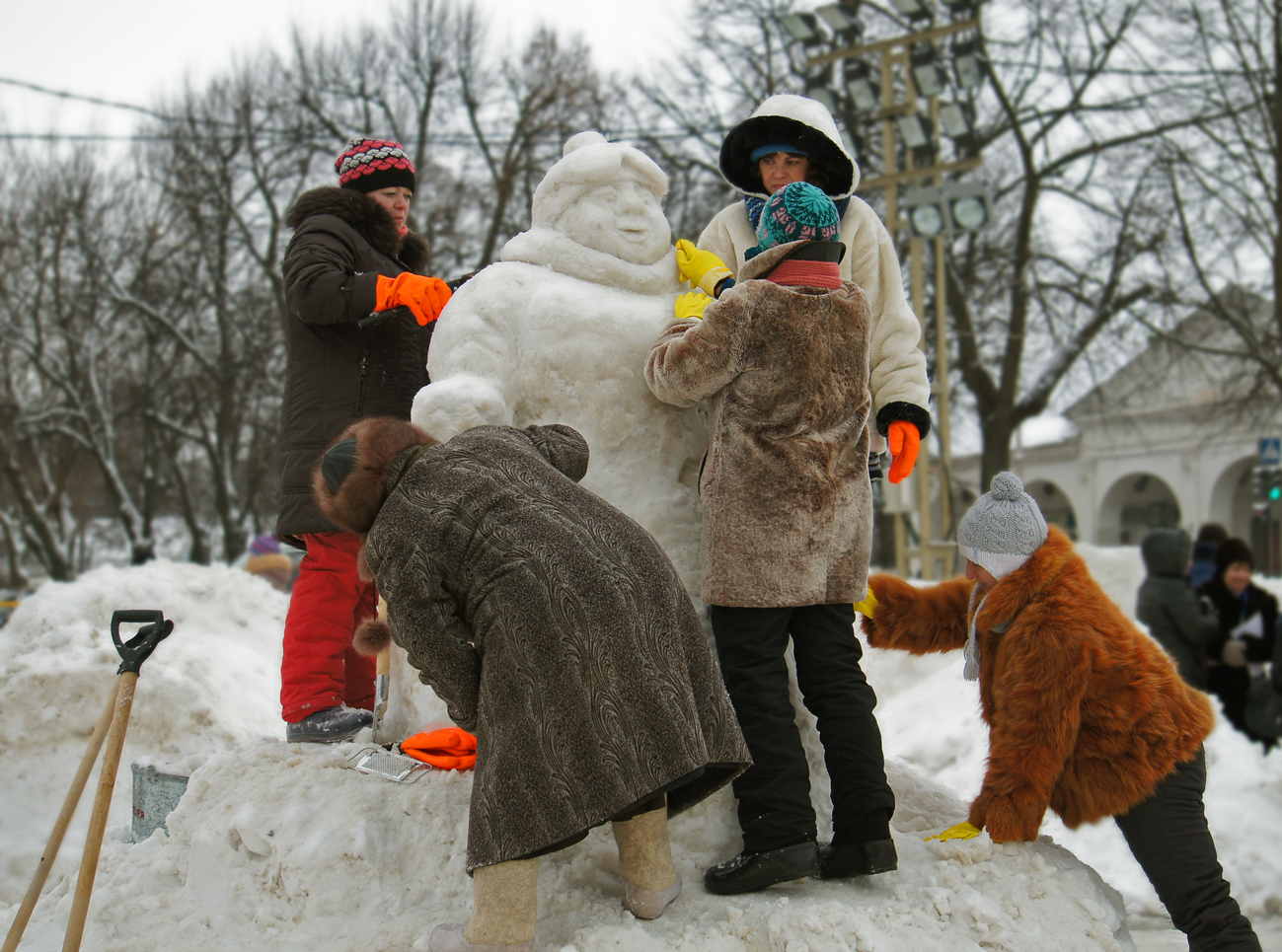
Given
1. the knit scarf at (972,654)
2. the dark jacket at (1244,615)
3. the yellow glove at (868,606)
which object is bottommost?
the dark jacket at (1244,615)

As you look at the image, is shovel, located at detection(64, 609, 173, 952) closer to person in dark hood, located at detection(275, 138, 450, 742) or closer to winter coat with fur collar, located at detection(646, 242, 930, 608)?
person in dark hood, located at detection(275, 138, 450, 742)

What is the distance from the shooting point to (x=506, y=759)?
199 centimetres

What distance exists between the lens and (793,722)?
8.30ft

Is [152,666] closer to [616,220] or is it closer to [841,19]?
[616,220]

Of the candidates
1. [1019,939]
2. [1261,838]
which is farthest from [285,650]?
[1261,838]

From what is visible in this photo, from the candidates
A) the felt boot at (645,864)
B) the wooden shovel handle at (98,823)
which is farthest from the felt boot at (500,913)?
the wooden shovel handle at (98,823)

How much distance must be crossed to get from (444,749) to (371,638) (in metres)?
0.43

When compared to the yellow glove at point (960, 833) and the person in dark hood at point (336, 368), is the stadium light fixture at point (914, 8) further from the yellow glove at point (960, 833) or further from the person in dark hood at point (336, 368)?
the yellow glove at point (960, 833)

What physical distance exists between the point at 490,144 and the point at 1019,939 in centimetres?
1526

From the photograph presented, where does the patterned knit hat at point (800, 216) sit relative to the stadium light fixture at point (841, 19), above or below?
below

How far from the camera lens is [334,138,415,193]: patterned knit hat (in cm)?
349

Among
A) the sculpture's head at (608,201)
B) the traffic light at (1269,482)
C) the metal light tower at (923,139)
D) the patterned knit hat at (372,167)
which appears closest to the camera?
the sculpture's head at (608,201)

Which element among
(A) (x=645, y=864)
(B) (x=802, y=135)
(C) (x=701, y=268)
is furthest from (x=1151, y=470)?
(A) (x=645, y=864)

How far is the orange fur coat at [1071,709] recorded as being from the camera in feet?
8.07
